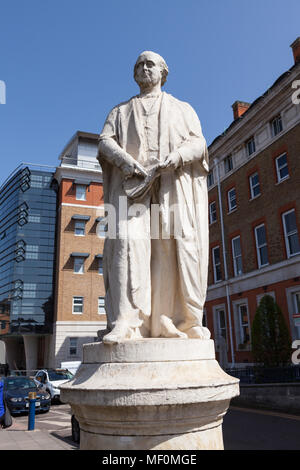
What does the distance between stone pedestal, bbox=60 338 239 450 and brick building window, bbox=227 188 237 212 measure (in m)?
24.5

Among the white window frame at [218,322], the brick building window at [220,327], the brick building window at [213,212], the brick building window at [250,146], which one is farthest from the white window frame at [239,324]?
the brick building window at [250,146]

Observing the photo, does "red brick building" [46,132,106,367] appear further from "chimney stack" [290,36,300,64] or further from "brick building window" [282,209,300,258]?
"chimney stack" [290,36,300,64]

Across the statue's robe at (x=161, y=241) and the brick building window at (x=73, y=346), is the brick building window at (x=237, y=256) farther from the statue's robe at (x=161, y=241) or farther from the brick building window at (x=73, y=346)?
the statue's robe at (x=161, y=241)

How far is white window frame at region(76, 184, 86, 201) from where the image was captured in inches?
1578

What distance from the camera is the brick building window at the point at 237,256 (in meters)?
25.4

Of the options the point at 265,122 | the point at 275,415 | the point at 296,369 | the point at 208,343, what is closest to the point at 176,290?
the point at 208,343

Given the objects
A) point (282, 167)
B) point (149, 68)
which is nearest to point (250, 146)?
point (282, 167)

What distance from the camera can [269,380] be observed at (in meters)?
15.6

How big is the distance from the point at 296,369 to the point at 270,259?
837cm

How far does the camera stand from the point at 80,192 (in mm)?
40250

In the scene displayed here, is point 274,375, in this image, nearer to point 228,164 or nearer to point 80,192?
point 228,164

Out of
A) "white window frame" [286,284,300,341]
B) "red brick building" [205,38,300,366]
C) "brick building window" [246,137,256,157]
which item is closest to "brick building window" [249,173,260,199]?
"red brick building" [205,38,300,366]

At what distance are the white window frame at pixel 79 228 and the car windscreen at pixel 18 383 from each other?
801 inches

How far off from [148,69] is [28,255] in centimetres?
3767
